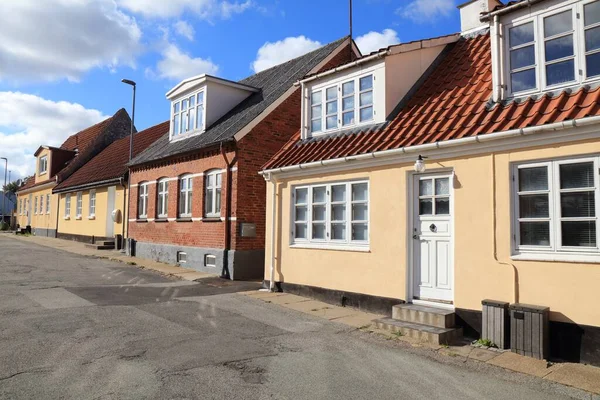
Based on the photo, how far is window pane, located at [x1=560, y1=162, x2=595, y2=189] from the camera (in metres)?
6.09

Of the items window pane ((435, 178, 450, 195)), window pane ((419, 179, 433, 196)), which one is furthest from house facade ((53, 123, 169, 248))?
window pane ((435, 178, 450, 195))

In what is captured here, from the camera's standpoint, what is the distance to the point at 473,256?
7156 millimetres

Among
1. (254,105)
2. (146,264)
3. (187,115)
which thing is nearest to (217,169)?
(254,105)

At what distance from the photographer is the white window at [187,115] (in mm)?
17125

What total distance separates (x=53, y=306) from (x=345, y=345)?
5849 mm

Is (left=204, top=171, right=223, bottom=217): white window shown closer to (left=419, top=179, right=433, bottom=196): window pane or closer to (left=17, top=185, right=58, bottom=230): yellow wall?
(left=419, top=179, right=433, bottom=196): window pane

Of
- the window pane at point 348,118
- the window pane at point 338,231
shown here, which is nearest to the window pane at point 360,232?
the window pane at point 338,231

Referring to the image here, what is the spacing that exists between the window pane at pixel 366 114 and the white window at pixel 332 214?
163 centimetres

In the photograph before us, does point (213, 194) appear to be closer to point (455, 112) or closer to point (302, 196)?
point (302, 196)

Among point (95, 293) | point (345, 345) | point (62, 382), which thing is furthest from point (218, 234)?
point (62, 382)

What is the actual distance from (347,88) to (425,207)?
389 cm

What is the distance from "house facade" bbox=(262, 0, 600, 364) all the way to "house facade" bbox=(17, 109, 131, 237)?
25.0 m

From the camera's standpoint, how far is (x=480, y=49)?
377 inches

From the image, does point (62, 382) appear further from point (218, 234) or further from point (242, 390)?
point (218, 234)
